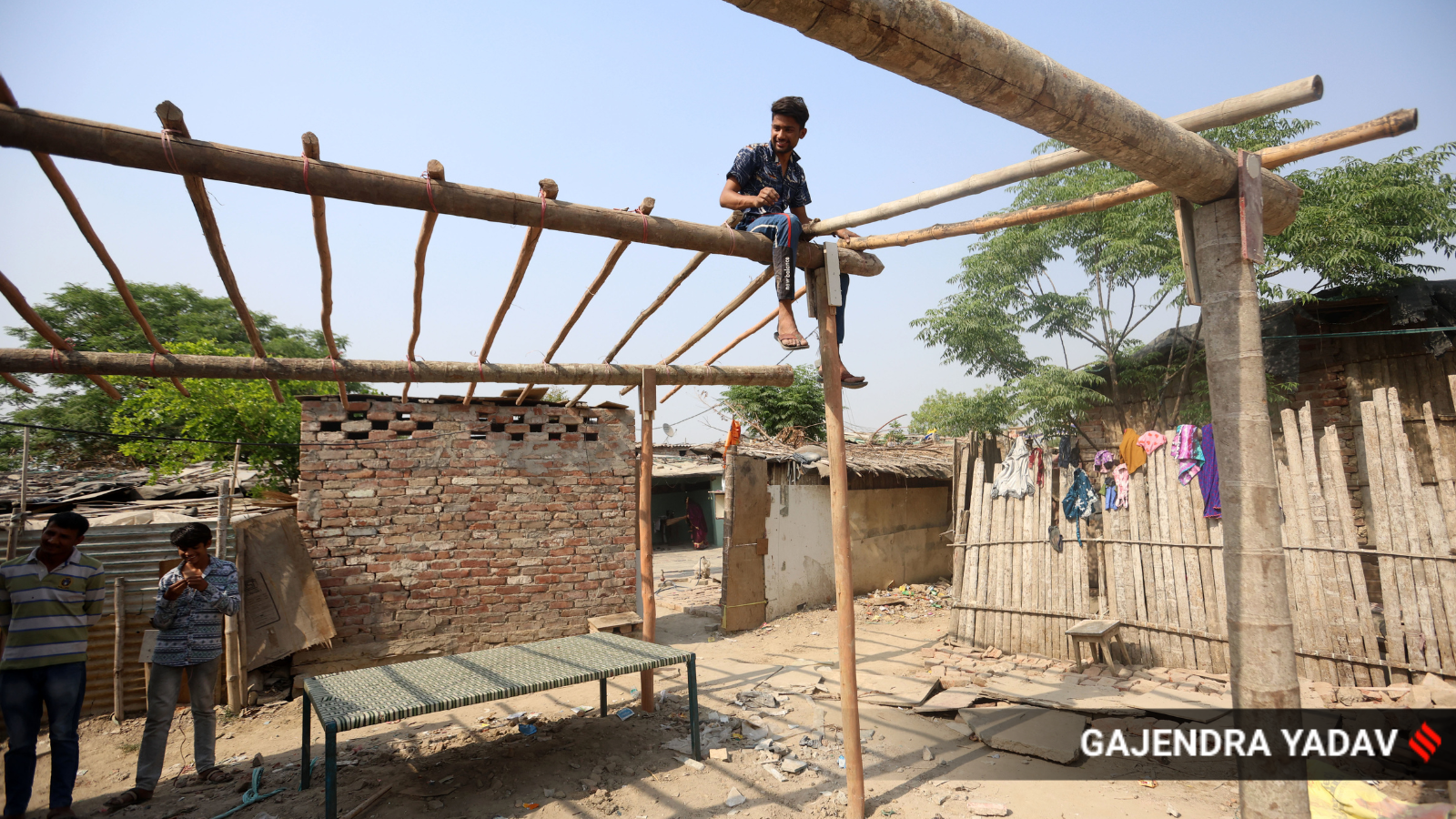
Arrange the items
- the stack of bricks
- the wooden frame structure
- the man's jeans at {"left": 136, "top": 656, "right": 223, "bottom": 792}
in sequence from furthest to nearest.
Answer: the stack of bricks, the man's jeans at {"left": 136, "top": 656, "right": 223, "bottom": 792}, the wooden frame structure

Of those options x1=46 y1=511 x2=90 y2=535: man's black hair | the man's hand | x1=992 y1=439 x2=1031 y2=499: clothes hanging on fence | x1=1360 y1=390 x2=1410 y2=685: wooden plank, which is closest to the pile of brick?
x1=1360 y1=390 x2=1410 y2=685: wooden plank

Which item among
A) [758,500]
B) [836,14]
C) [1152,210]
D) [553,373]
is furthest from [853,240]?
[1152,210]

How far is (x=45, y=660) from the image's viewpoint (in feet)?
12.8

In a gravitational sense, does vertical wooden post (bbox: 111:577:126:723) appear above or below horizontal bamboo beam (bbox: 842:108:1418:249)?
below

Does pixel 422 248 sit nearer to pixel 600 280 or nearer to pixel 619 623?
pixel 600 280

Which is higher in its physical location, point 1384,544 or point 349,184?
point 349,184

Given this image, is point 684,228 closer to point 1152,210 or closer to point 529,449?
point 529,449

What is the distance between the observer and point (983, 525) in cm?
757

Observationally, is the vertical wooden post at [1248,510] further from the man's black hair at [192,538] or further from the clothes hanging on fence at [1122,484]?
the man's black hair at [192,538]

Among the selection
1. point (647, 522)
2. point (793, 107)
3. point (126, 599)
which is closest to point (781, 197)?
point (793, 107)

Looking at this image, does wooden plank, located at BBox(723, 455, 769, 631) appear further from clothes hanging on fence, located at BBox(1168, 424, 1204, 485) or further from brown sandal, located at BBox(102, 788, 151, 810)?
brown sandal, located at BBox(102, 788, 151, 810)

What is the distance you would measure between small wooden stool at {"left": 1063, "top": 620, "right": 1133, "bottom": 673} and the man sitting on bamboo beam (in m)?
3.71

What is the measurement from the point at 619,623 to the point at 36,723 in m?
4.68

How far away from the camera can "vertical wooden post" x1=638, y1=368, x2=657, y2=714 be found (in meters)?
5.55
